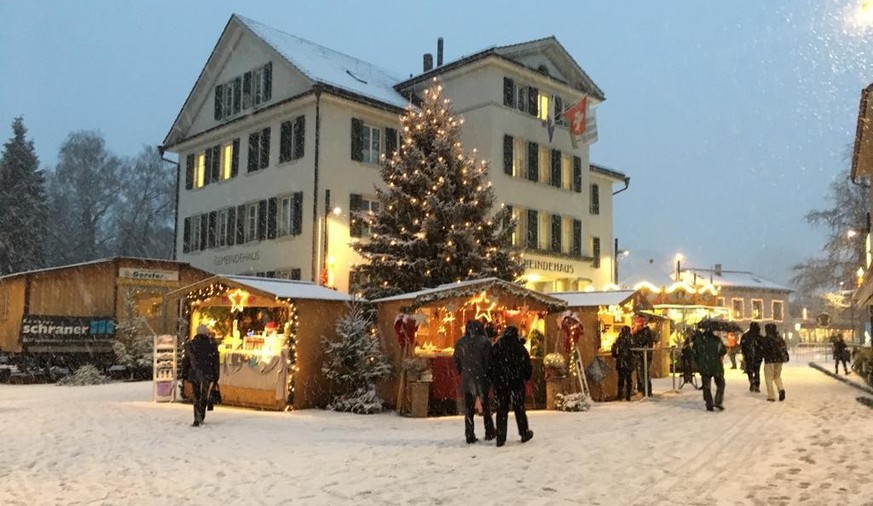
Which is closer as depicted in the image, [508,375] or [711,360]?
[508,375]

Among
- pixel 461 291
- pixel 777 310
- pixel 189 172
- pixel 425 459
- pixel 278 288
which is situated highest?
pixel 189 172

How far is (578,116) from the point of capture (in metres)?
30.2

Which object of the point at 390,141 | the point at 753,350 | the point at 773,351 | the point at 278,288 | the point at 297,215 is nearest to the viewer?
the point at 278,288

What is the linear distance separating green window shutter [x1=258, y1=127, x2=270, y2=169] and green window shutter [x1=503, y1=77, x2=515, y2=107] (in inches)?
343

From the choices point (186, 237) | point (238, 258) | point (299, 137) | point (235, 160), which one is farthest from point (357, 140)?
point (186, 237)

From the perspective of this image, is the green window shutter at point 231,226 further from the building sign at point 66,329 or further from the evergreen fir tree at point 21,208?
the evergreen fir tree at point 21,208

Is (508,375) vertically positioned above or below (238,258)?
below

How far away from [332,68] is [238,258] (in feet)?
26.3

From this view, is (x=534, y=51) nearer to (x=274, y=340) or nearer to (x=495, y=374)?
(x=274, y=340)

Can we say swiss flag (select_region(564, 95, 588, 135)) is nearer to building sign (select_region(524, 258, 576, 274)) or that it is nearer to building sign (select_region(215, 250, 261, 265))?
building sign (select_region(524, 258, 576, 274))

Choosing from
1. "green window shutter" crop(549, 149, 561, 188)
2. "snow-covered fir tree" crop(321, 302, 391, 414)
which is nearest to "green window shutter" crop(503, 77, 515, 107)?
"green window shutter" crop(549, 149, 561, 188)

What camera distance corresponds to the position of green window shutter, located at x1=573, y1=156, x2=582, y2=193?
32.3 m

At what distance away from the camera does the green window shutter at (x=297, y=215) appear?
1050 inches

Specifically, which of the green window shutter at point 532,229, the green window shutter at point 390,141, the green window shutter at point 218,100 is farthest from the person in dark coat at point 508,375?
the green window shutter at point 218,100
